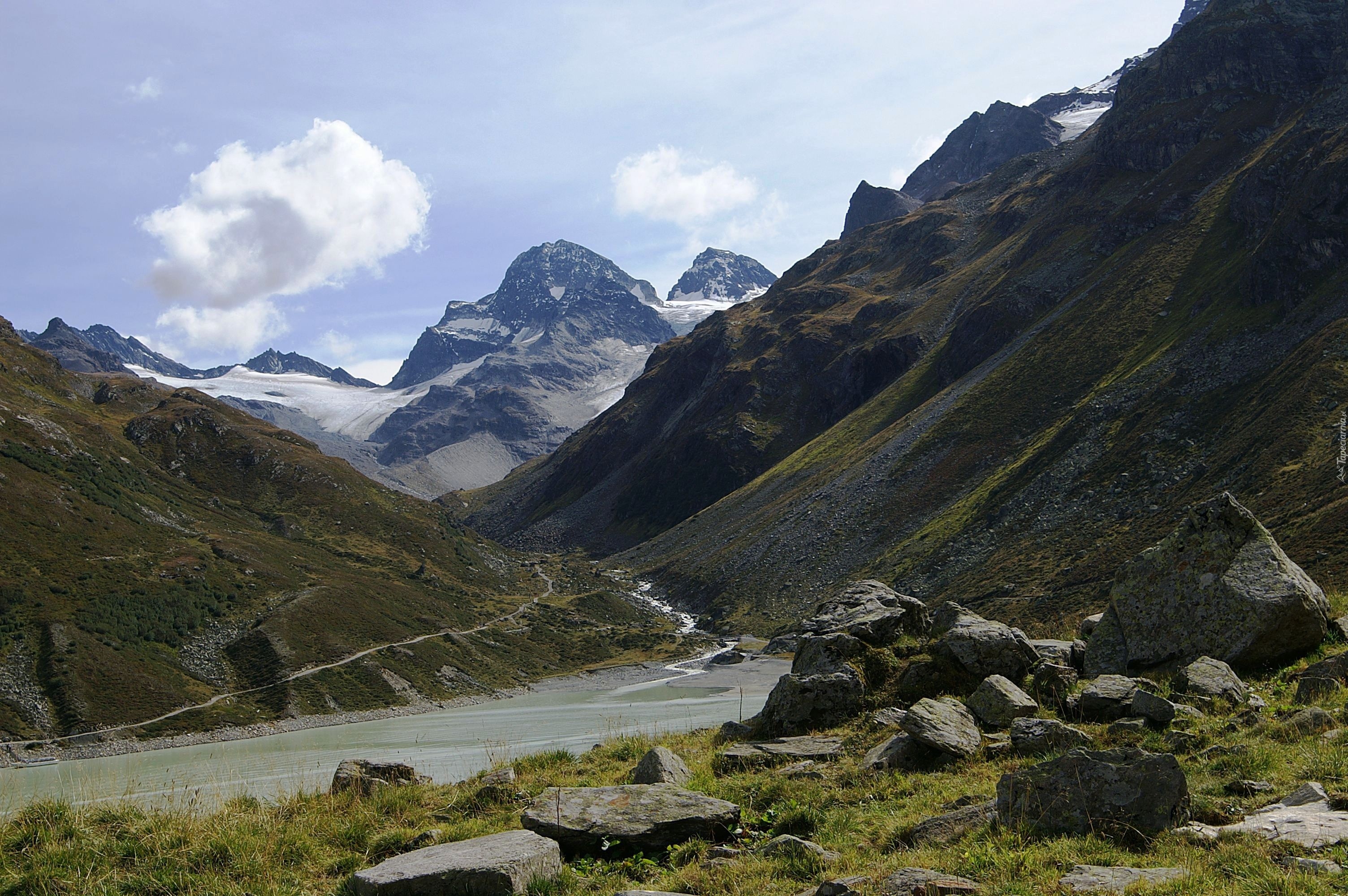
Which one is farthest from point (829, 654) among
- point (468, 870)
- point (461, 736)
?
point (461, 736)

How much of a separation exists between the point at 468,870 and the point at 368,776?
6491mm

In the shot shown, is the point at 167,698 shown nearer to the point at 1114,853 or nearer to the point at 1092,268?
the point at 1114,853

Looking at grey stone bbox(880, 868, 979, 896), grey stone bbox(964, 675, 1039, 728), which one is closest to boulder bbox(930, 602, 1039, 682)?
grey stone bbox(964, 675, 1039, 728)

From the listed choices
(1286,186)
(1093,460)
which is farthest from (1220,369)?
(1286,186)

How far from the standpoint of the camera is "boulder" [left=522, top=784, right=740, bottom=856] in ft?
33.4

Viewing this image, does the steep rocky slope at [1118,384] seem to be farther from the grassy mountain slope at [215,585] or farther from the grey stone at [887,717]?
the grey stone at [887,717]

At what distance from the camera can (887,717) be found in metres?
15.3

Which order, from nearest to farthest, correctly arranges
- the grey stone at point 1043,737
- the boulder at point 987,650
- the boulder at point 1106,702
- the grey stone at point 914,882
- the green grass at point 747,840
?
the grey stone at point 914,882 → the green grass at point 747,840 → the grey stone at point 1043,737 → the boulder at point 1106,702 → the boulder at point 987,650

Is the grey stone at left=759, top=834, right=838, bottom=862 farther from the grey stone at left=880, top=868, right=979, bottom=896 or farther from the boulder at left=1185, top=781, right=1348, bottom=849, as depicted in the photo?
the boulder at left=1185, top=781, right=1348, bottom=849

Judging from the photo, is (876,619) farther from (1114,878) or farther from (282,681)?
(282,681)

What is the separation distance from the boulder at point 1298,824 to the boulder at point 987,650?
24.5 feet

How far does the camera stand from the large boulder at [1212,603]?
14867 mm

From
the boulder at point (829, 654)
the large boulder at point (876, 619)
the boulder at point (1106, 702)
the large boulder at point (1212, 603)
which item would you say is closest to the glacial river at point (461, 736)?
the large boulder at point (876, 619)

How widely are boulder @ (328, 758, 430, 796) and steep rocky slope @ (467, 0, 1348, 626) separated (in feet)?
173
